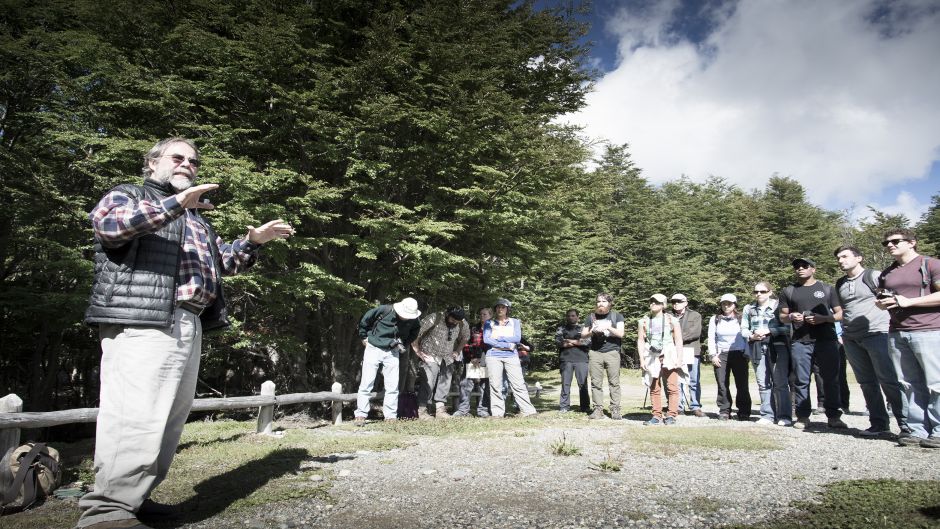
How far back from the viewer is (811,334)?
22.8 feet

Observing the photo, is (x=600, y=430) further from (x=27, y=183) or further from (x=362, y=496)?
(x=27, y=183)

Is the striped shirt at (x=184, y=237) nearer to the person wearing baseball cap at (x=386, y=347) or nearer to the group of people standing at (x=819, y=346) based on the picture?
the person wearing baseball cap at (x=386, y=347)

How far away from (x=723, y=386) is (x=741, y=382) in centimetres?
48

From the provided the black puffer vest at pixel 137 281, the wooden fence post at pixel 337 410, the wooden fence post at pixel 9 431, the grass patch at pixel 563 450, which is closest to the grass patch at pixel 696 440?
the grass patch at pixel 563 450

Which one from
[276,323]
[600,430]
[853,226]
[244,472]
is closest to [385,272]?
[276,323]

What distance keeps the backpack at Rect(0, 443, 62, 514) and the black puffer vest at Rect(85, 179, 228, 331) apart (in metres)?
1.86

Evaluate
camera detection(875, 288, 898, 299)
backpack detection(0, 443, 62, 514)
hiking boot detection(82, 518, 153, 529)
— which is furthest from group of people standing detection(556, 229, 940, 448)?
backpack detection(0, 443, 62, 514)

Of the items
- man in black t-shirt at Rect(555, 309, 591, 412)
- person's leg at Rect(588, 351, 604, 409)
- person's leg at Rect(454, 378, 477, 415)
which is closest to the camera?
person's leg at Rect(588, 351, 604, 409)

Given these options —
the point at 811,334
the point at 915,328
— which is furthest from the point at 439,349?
the point at 915,328

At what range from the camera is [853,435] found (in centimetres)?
620

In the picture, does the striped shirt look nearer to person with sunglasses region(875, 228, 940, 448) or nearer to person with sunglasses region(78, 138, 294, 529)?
person with sunglasses region(78, 138, 294, 529)

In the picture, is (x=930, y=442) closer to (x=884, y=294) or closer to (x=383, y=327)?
(x=884, y=294)

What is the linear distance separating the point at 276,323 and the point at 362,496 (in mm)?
9158

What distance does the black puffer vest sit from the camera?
2.80m
